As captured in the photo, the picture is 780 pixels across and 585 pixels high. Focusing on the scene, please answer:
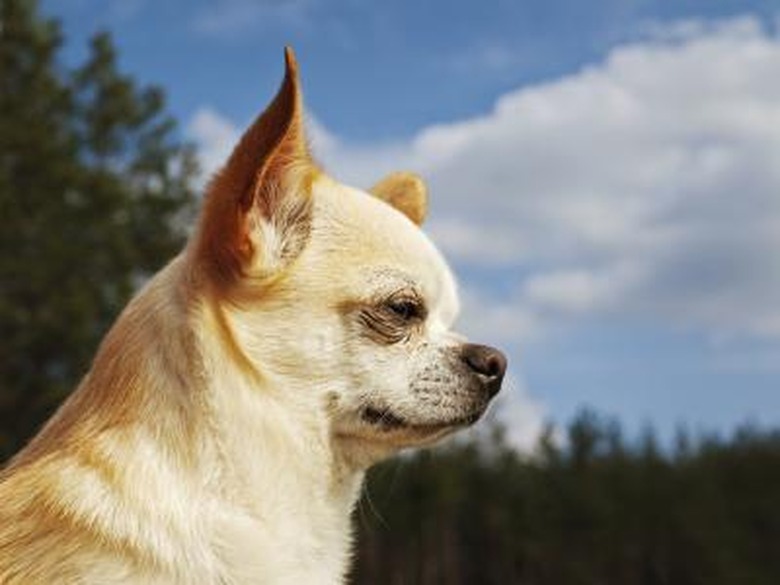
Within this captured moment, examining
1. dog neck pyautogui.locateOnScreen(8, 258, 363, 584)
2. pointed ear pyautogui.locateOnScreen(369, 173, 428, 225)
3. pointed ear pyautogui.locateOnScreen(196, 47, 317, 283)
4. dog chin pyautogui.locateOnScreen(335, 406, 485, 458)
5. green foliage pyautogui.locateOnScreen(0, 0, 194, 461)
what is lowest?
dog neck pyautogui.locateOnScreen(8, 258, 363, 584)

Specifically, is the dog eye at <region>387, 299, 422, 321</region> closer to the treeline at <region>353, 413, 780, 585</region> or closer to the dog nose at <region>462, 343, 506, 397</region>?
the dog nose at <region>462, 343, 506, 397</region>

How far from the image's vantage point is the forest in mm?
37312

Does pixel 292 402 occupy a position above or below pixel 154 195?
below

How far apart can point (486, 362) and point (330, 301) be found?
30.8 inches

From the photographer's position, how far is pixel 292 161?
523 centimetres

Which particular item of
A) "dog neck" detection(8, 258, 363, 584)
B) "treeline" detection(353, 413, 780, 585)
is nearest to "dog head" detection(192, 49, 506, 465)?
"dog neck" detection(8, 258, 363, 584)

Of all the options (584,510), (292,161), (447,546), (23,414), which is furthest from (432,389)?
(584,510)

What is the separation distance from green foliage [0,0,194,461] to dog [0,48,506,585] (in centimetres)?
3188

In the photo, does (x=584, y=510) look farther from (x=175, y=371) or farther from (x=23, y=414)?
(x=175, y=371)

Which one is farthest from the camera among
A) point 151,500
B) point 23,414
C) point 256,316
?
point 23,414

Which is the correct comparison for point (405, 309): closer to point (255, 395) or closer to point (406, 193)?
point (255, 395)

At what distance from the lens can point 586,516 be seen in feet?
202

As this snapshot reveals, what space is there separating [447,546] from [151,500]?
54.6 meters

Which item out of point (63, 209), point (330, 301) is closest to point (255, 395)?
point (330, 301)
